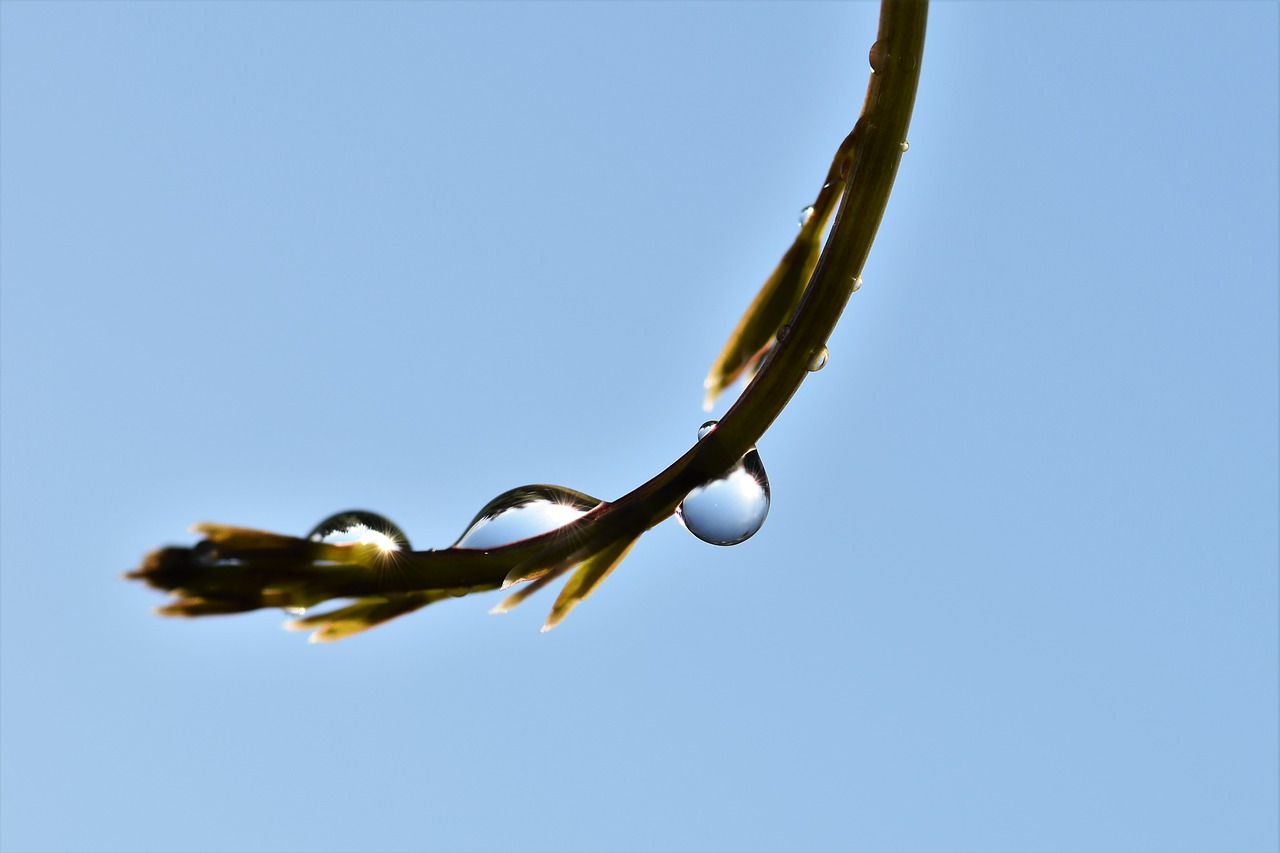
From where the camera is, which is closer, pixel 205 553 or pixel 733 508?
pixel 205 553

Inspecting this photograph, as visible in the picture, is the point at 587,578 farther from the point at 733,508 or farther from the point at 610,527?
the point at 733,508

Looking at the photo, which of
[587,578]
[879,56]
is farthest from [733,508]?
[879,56]

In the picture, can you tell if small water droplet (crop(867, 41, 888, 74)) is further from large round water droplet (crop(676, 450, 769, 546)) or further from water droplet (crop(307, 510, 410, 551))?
water droplet (crop(307, 510, 410, 551))

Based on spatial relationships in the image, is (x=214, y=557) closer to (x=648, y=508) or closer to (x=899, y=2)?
(x=648, y=508)

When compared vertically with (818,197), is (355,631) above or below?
below

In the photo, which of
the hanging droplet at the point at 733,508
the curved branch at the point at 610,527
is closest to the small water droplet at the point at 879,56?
the curved branch at the point at 610,527


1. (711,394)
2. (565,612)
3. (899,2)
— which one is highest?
(899,2)

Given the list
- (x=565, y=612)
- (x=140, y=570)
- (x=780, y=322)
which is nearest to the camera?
(x=140, y=570)

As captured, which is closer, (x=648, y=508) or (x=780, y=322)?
(x=648, y=508)

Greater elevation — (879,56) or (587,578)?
(879,56)

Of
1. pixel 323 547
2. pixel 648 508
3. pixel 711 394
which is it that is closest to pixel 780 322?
pixel 711 394
